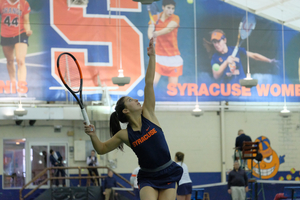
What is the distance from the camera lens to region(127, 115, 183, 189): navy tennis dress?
10.1 feet

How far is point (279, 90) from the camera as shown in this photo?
1355cm

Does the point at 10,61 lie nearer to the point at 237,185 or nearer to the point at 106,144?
the point at 237,185

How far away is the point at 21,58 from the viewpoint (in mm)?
11922

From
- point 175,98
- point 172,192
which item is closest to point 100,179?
point 175,98

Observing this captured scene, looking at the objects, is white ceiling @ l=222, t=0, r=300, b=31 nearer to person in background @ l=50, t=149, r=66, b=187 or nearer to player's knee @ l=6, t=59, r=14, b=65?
player's knee @ l=6, t=59, r=14, b=65

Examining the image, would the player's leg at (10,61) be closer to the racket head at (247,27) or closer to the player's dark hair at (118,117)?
the racket head at (247,27)

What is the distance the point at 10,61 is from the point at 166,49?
457 cm

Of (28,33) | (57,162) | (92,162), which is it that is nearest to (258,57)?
(92,162)

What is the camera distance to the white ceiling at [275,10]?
45.6 ft

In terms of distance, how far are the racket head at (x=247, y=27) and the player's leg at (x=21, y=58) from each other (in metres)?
6.72

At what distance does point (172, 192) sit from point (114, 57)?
9.74 metres

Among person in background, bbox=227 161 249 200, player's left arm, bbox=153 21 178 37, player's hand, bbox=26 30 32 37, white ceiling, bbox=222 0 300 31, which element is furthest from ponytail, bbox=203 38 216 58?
player's hand, bbox=26 30 32 37

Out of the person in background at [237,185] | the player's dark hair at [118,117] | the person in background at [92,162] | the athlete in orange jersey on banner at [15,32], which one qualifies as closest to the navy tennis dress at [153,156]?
the player's dark hair at [118,117]

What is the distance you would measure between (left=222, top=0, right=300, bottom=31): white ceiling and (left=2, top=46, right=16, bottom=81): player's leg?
6.95 m
